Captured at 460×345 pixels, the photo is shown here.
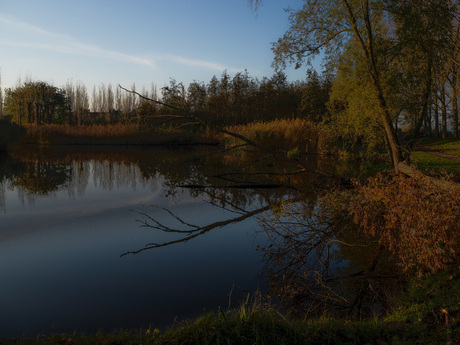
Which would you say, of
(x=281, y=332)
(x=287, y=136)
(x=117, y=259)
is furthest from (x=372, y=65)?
(x=281, y=332)

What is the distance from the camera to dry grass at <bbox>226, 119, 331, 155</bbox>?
2266cm

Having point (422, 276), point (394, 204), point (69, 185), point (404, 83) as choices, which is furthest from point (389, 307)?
point (404, 83)

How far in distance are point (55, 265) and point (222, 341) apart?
3538 millimetres

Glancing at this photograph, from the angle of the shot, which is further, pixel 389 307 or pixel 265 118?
pixel 265 118

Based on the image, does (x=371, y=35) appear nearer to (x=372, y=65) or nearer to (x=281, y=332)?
(x=372, y=65)

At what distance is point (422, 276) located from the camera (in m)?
4.56

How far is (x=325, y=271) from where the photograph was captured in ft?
16.1

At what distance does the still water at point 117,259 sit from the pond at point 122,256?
14 millimetres

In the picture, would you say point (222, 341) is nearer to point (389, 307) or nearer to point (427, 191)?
point (389, 307)

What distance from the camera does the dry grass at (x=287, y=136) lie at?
22.7m

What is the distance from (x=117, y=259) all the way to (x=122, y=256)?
0.13m

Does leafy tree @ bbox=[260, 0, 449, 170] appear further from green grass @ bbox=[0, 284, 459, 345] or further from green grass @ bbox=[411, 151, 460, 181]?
green grass @ bbox=[0, 284, 459, 345]

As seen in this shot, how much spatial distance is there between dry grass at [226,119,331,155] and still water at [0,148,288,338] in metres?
12.2

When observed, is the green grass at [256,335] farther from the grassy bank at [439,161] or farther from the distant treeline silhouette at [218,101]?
the distant treeline silhouette at [218,101]
